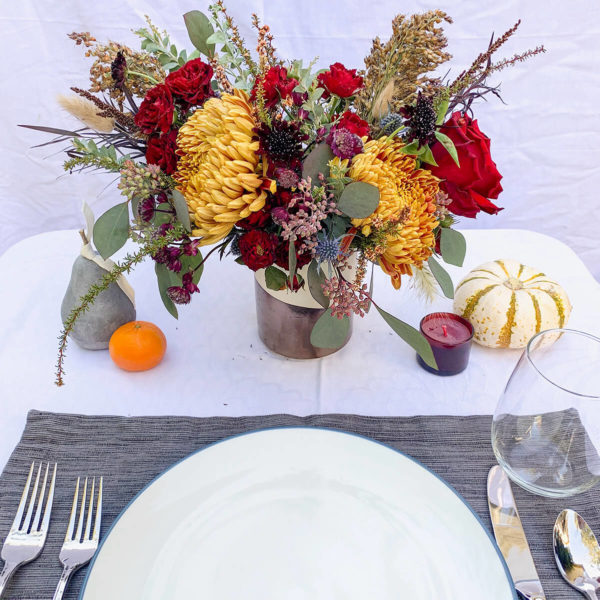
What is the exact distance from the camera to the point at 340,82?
562 millimetres

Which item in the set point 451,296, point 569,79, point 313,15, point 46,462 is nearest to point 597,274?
point 569,79

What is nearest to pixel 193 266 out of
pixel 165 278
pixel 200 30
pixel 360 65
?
pixel 165 278

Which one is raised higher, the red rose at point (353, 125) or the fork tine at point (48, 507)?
the red rose at point (353, 125)

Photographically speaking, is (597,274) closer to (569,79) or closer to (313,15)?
(569,79)

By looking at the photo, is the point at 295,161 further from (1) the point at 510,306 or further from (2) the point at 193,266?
(1) the point at 510,306

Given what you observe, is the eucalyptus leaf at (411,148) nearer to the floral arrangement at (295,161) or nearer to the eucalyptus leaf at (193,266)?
the floral arrangement at (295,161)

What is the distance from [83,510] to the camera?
1.73 feet

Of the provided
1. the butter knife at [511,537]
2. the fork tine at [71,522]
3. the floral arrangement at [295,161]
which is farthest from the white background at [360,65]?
the butter knife at [511,537]

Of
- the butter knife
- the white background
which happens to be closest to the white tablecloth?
the butter knife

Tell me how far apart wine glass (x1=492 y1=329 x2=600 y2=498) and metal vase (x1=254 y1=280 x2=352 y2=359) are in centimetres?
26

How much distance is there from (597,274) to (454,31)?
2.98 feet

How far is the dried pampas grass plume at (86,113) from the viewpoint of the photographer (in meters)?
0.59

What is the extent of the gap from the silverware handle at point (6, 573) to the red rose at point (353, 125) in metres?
0.48

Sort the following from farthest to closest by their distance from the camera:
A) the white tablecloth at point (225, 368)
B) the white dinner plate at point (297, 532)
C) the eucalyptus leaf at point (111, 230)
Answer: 1. the white tablecloth at point (225, 368)
2. the eucalyptus leaf at point (111, 230)
3. the white dinner plate at point (297, 532)
